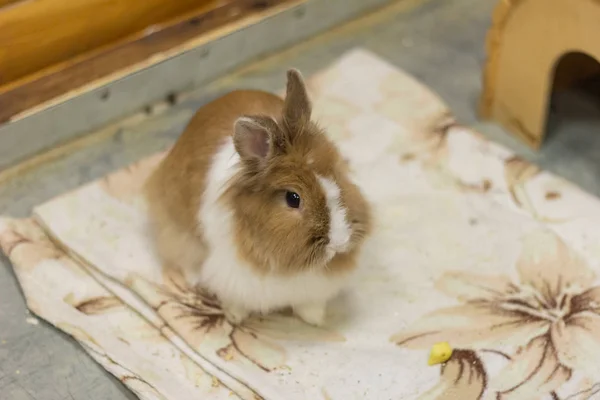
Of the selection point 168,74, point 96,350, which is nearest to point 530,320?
point 96,350

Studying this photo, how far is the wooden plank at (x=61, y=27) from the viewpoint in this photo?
2.03m

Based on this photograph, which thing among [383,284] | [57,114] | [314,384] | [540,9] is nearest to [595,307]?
[383,284]

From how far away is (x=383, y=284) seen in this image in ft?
6.04

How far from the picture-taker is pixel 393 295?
1.81 metres

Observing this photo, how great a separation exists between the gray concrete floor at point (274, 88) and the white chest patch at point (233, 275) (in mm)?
307

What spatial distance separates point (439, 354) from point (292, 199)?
494 mm

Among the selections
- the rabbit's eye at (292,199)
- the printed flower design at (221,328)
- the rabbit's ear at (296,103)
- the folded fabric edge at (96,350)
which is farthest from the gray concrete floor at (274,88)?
the rabbit's ear at (296,103)

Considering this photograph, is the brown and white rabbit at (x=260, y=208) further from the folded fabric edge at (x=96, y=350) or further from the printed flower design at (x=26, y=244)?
the printed flower design at (x=26, y=244)

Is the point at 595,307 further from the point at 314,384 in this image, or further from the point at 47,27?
the point at 47,27

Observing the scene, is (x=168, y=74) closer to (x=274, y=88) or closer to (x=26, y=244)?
(x=274, y=88)

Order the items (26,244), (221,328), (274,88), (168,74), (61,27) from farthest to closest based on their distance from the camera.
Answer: (274,88) < (168,74) < (61,27) < (26,244) < (221,328)

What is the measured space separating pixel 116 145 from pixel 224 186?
2.67 feet

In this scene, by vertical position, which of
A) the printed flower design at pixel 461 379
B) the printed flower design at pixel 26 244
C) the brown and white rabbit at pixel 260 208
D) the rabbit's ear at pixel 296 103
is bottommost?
the printed flower design at pixel 461 379

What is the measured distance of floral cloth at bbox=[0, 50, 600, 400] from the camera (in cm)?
162
